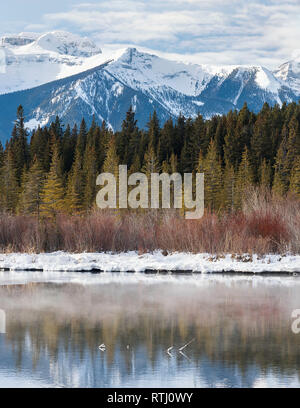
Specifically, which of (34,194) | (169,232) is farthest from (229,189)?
(169,232)

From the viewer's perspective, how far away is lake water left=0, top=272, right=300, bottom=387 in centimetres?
784

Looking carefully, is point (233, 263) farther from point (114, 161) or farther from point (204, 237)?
point (114, 161)

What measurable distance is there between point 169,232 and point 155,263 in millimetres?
2134

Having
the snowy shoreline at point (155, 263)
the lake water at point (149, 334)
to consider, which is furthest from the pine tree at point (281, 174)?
the lake water at point (149, 334)

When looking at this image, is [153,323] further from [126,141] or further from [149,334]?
[126,141]

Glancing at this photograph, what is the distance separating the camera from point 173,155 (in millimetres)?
72688

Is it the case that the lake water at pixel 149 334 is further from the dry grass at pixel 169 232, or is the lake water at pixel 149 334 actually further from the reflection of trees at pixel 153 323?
the dry grass at pixel 169 232

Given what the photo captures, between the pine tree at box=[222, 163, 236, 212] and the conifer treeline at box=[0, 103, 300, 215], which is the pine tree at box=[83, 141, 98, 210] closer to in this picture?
the conifer treeline at box=[0, 103, 300, 215]

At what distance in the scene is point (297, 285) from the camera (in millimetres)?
15680

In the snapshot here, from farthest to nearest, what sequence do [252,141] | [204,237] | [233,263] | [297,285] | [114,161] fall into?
[252,141] < [114,161] < [204,237] < [233,263] < [297,285]

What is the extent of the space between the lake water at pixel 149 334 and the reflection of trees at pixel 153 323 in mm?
16

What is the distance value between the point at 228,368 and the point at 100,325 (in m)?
3.31

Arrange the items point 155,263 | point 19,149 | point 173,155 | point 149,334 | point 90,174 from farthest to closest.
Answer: point 19,149
point 173,155
point 90,174
point 155,263
point 149,334

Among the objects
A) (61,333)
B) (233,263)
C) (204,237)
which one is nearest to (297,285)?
(233,263)
